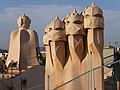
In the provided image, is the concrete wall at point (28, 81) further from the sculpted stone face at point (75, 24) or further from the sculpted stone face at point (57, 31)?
the sculpted stone face at point (75, 24)

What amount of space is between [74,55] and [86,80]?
0.45 metres

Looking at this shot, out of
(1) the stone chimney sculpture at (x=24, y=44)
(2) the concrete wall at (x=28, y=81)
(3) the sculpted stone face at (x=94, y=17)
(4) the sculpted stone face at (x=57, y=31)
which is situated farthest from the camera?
(1) the stone chimney sculpture at (x=24, y=44)

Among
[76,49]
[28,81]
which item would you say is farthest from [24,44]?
[76,49]

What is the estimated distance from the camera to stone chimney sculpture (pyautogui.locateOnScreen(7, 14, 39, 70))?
9.22 m

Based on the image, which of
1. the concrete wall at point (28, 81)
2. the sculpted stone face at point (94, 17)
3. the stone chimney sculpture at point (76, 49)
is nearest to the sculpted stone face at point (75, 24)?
the stone chimney sculpture at point (76, 49)

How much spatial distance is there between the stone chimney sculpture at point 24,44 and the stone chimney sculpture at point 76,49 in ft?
12.9

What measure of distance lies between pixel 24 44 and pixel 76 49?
4711 mm

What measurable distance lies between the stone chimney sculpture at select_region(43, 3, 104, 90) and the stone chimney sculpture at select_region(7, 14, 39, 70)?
3.94 meters

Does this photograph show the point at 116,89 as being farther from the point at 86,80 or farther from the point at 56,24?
the point at 56,24

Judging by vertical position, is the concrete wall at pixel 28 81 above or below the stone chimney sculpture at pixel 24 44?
below

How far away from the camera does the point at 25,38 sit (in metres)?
9.50

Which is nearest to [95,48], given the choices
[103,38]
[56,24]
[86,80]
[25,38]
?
[103,38]

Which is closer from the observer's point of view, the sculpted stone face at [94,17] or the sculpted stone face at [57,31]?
the sculpted stone face at [94,17]

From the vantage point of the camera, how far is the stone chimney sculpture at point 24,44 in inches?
363
